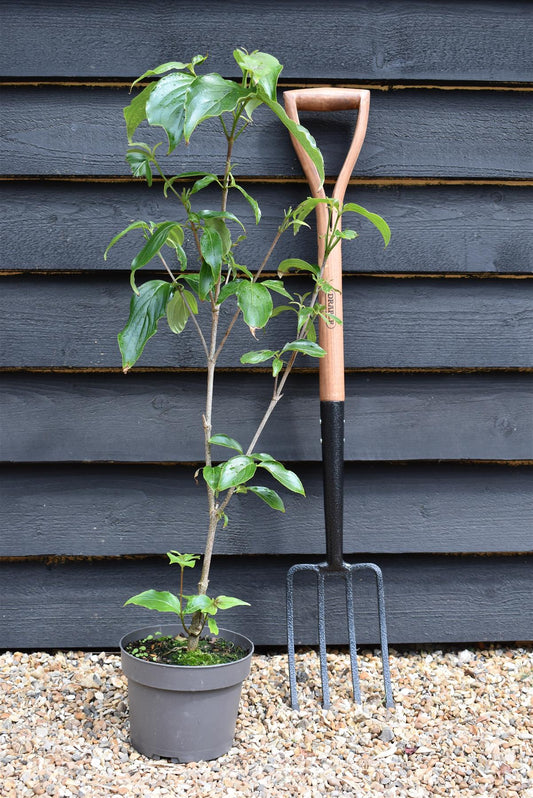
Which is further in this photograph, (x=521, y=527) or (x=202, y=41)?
(x=521, y=527)

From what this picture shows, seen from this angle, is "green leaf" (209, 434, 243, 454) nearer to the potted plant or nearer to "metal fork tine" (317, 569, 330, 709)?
the potted plant

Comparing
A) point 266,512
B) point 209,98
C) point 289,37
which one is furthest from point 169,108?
point 266,512

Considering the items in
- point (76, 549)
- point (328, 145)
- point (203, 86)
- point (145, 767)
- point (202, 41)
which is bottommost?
point (145, 767)

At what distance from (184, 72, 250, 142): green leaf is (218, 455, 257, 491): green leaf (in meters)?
0.58

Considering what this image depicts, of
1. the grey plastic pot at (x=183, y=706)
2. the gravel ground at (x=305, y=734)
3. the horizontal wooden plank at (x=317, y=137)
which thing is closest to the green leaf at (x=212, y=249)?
the horizontal wooden plank at (x=317, y=137)

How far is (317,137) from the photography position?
5.62ft

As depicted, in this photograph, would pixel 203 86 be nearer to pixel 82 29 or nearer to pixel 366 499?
pixel 82 29

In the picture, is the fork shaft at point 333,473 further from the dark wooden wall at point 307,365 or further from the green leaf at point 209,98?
the green leaf at point 209,98

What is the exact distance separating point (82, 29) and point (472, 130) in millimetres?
950

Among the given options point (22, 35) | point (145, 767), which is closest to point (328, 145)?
point (22, 35)

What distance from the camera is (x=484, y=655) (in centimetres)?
183

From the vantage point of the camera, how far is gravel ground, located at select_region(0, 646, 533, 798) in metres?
1.30

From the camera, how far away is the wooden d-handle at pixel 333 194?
159 centimetres

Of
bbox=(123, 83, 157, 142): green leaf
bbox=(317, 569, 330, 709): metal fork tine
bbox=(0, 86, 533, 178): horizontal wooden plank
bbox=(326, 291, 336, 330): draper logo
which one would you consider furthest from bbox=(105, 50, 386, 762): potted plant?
bbox=(0, 86, 533, 178): horizontal wooden plank
